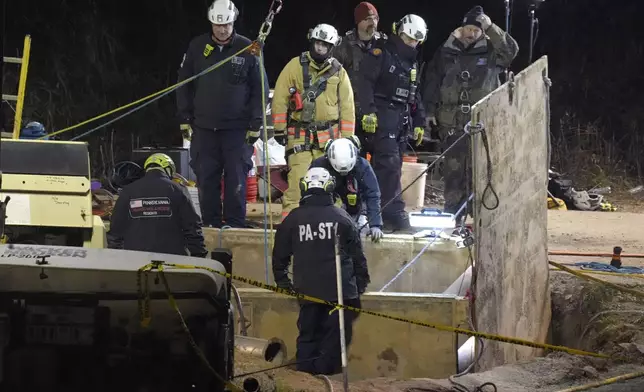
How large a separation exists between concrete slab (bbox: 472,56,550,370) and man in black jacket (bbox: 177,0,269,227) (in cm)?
318

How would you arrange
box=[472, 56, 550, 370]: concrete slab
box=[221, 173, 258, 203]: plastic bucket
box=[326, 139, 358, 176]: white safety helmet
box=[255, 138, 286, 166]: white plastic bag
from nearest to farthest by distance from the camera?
box=[472, 56, 550, 370]: concrete slab → box=[326, 139, 358, 176]: white safety helmet → box=[221, 173, 258, 203]: plastic bucket → box=[255, 138, 286, 166]: white plastic bag

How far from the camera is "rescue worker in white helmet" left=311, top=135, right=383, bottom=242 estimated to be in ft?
33.3

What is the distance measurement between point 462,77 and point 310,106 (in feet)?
6.40

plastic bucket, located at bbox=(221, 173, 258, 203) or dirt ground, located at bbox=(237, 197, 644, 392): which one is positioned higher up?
plastic bucket, located at bbox=(221, 173, 258, 203)

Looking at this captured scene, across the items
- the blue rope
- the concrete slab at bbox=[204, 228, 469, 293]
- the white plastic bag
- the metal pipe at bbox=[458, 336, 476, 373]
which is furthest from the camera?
the white plastic bag

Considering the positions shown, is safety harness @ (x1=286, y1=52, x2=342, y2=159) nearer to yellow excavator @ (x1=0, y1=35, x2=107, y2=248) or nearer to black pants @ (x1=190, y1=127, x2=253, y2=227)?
black pants @ (x1=190, y1=127, x2=253, y2=227)

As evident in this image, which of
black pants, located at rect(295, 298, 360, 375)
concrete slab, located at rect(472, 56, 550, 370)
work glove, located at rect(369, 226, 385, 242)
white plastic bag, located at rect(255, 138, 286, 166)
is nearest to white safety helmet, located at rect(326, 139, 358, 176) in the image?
work glove, located at rect(369, 226, 385, 242)

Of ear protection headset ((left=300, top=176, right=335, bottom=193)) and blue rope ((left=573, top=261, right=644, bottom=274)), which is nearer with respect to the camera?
ear protection headset ((left=300, top=176, right=335, bottom=193))

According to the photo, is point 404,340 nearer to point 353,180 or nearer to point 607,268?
point 353,180

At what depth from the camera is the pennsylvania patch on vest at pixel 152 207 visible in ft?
27.2

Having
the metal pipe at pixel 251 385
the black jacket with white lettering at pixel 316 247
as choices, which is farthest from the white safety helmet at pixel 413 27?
the metal pipe at pixel 251 385

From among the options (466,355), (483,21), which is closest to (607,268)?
(466,355)

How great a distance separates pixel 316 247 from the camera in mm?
8492

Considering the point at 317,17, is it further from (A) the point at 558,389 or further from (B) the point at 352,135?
(A) the point at 558,389
